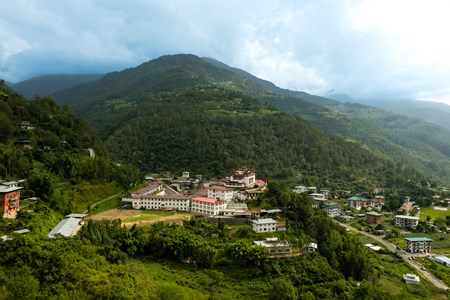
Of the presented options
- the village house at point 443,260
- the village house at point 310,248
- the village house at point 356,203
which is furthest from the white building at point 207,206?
the village house at point 356,203

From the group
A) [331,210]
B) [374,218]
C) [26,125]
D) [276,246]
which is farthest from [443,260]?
[26,125]

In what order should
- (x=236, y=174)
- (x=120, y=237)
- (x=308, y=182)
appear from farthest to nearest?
(x=308, y=182) < (x=236, y=174) < (x=120, y=237)

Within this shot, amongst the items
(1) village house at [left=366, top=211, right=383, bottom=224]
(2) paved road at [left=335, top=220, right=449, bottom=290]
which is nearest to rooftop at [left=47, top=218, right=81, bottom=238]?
(2) paved road at [left=335, top=220, right=449, bottom=290]

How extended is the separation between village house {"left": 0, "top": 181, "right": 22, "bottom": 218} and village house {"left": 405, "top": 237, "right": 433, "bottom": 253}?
48.5 m

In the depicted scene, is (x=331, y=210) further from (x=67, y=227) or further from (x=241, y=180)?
(x=67, y=227)

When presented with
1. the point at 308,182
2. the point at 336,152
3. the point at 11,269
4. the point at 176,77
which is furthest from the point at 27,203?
the point at 176,77

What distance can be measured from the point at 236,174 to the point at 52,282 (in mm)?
38057

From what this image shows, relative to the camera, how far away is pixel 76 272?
2484 cm

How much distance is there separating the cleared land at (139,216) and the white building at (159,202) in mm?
1298

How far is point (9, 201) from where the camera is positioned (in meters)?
33.7

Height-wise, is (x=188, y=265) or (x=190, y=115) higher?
(x=190, y=115)

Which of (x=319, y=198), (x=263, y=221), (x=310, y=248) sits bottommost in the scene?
(x=310, y=248)

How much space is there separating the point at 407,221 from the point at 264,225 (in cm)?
3479

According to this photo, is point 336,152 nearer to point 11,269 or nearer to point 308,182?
point 308,182
